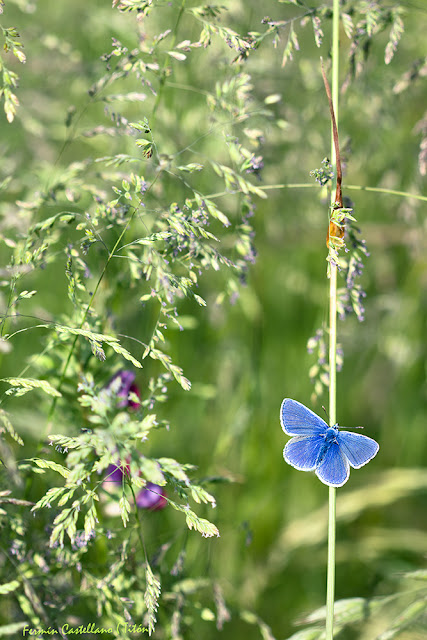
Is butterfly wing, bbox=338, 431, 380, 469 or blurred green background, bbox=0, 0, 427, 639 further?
blurred green background, bbox=0, 0, 427, 639

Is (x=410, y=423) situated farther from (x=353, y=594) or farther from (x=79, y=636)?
(x=79, y=636)

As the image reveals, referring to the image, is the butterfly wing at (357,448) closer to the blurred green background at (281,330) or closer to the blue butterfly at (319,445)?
the blue butterfly at (319,445)

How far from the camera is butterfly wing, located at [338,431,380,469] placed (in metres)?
1.02

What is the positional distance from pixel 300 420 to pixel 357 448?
0.11 m

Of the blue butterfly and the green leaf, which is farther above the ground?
the green leaf

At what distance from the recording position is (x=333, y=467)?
3.32ft

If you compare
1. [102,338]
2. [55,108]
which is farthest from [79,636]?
[55,108]

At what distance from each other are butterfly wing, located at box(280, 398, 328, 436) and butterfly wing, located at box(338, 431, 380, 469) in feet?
0.14

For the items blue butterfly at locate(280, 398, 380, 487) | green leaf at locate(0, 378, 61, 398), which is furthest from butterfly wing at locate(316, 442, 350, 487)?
green leaf at locate(0, 378, 61, 398)

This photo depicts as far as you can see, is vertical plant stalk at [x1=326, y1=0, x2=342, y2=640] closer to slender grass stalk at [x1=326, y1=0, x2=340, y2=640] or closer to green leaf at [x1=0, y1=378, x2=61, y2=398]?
slender grass stalk at [x1=326, y1=0, x2=340, y2=640]

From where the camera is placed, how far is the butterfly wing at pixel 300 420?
1.07m

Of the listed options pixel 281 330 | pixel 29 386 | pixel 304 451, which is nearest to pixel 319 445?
pixel 304 451

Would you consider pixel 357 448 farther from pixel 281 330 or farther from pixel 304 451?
pixel 281 330

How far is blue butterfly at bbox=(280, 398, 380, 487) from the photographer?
1021 millimetres
